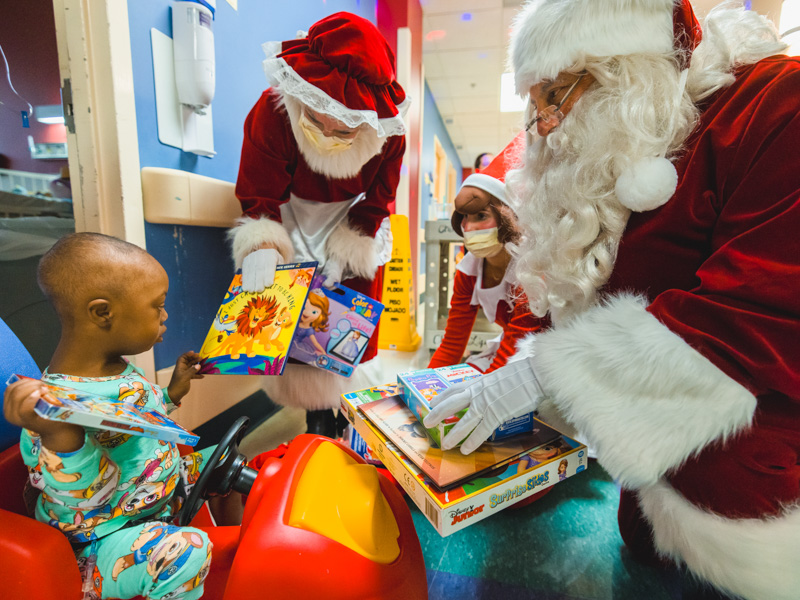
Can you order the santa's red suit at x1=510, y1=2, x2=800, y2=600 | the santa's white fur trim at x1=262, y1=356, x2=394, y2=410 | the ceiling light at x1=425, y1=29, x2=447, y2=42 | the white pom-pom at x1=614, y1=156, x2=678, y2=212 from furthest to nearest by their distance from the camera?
the ceiling light at x1=425, y1=29, x2=447, y2=42 < the santa's white fur trim at x1=262, y1=356, x2=394, y2=410 < the white pom-pom at x1=614, y1=156, x2=678, y2=212 < the santa's red suit at x1=510, y1=2, x2=800, y2=600

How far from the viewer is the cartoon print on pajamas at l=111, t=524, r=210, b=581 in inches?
20.5

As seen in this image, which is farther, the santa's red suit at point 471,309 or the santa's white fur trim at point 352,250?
the santa's red suit at point 471,309

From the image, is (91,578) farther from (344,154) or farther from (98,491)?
(344,154)

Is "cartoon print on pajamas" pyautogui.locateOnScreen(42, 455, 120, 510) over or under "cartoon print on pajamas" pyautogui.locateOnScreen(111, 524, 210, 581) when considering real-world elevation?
over

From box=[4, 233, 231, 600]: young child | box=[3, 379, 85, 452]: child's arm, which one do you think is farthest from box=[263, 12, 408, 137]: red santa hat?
box=[3, 379, 85, 452]: child's arm

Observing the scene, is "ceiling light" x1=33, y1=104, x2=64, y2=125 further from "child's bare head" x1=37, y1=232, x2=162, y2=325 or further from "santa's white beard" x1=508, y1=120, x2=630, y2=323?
"santa's white beard" x1=508, y1=120, x2=630, y2=323

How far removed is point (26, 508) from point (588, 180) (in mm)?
993

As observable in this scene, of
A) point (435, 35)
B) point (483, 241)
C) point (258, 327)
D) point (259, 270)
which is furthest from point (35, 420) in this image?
point (435, 35)

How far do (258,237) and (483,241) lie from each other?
62 centimetres

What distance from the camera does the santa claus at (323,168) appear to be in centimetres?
89

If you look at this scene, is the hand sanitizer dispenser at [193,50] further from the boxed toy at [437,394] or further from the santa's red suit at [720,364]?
the santa's red suit at [720,364]

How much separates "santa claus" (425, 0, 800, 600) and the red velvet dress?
1.58 ft

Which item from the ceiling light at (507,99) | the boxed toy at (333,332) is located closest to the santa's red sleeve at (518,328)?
the boxed toy at (333,332)

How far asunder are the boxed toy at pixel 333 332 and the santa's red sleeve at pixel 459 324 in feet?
1.27
